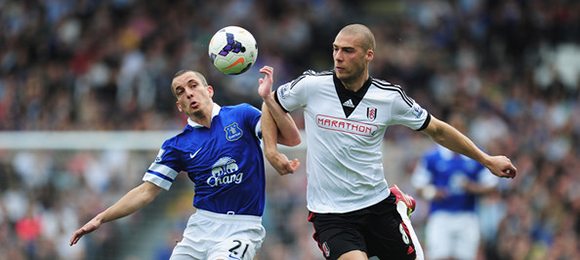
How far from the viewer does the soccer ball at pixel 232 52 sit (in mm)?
8938

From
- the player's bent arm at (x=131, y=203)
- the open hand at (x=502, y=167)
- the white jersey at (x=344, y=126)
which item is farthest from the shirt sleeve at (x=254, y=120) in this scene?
the open hand at (x=502, y=167)

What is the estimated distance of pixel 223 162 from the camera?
29.9 feet

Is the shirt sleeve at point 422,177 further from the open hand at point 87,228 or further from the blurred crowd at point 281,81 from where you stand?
the open hand at point 87,228

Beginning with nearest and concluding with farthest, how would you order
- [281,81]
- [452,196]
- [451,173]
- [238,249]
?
[238,249] < [451,173] < [452,196] < [281,81]

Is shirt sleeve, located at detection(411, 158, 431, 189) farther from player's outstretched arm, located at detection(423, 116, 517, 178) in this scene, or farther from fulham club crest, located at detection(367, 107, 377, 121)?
Answer: fulham club crest, located at detection(367, 107, 377, 121)

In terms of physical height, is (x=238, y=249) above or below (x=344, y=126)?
below

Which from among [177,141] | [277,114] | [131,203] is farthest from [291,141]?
[131,203]

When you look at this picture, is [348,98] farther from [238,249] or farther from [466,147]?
[238,249]

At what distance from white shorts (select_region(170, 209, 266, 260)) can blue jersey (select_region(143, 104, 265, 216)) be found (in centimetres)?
6

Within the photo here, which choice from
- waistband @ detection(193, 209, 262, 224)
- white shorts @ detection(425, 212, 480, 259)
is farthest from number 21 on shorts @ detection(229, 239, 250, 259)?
white shorts @ detection(425, 212, 480, 259)

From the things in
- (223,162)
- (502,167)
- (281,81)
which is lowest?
(281,81)

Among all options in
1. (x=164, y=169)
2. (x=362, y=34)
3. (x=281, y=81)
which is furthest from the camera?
(x=281, y=81)

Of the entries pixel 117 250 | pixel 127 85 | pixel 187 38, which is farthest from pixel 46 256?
pixel 187 38

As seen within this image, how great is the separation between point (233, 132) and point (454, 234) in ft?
17.6
